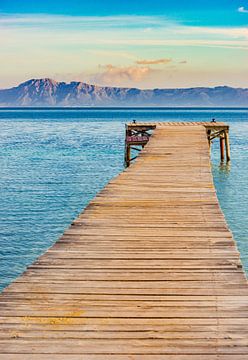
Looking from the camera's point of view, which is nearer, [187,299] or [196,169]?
[187,299]

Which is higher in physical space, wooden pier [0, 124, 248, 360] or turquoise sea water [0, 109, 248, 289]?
wooden pier [0, 124, 248, 360]

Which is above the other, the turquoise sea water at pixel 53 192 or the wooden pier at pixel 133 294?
the wooden pier at pixel 133 294

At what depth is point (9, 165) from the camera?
3856 centimetres

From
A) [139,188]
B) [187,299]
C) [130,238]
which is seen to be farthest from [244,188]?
[187,299]

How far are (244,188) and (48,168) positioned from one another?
12784 mm

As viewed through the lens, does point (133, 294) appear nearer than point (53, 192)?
Yes

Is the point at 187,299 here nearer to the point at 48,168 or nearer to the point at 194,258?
the point at 194,258

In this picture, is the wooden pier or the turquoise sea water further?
the turquoise sea water

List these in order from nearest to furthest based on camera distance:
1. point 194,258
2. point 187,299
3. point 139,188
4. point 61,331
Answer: point 61,331 → point 187,299 → point 194,258 → point 139,188

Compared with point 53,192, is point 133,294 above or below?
above

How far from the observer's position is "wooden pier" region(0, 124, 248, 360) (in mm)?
4668

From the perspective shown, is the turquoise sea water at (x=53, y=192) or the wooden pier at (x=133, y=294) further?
the turquoise sea water at (x=53, y=192)

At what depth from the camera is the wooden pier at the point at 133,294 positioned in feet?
15.3

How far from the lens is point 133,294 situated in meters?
5.83
